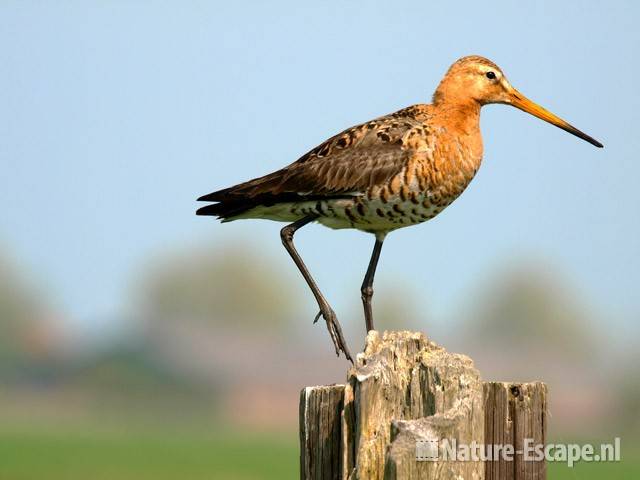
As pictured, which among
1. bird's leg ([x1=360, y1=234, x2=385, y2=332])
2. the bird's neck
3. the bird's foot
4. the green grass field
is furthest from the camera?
the green grass field

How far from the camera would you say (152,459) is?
70.1 m

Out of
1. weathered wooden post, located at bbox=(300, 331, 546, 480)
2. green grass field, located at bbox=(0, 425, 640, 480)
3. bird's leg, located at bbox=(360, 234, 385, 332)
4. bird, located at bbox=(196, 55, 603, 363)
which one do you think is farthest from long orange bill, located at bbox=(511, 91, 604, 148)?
green grass field, located at bbox=(0, 425, 640, 480)

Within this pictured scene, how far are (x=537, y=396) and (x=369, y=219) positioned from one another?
5226 mm

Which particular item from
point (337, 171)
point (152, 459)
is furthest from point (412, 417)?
point (152, 459)

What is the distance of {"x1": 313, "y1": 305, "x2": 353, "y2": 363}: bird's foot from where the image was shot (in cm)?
1126

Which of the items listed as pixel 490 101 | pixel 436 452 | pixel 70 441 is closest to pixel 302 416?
pixel 436 452

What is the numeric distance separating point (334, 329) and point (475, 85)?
3.17 metres

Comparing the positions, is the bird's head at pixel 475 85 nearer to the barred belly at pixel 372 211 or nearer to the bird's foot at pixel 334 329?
the barred belly at pixel 372 211

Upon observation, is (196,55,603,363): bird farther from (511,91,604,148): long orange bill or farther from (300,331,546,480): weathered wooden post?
(300,331,546,480): weathered wooden post

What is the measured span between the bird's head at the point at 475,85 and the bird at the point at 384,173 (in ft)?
0.03

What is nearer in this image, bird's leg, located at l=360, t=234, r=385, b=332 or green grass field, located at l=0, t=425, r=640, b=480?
bird's leg, located at l=360, t=234, r=385, b=332

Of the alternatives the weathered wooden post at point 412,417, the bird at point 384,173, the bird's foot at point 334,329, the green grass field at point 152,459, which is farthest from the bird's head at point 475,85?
the green grass field at point 152,459

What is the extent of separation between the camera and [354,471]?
268 inches

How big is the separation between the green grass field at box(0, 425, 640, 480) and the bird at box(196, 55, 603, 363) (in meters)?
32.6
